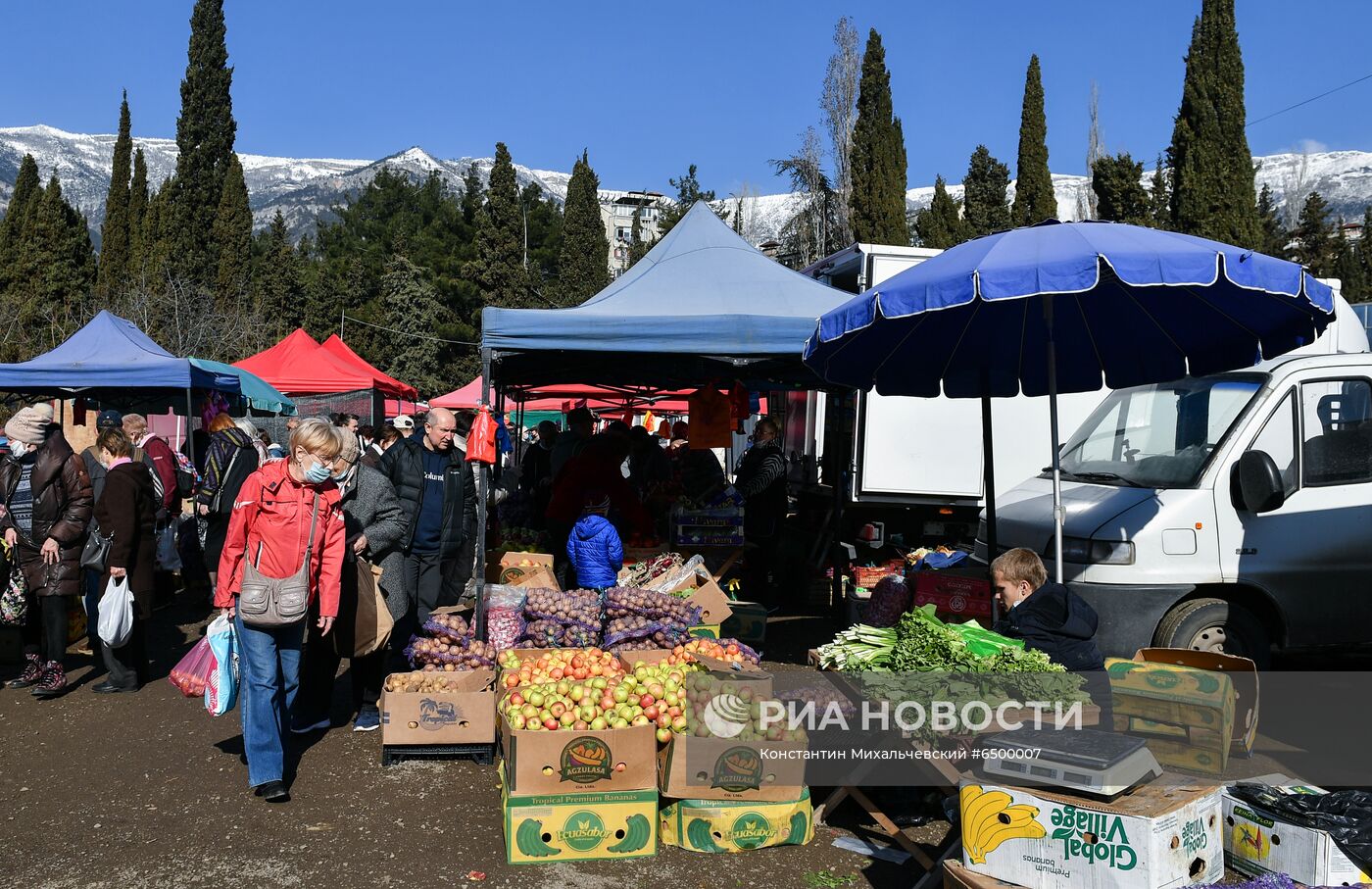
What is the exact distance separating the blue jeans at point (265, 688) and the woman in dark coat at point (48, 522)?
9.34 ft

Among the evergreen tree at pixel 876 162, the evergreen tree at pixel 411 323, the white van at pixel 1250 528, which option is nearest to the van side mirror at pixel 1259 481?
the white van at pixel 1250 528

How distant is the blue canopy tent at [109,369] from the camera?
11344 mm

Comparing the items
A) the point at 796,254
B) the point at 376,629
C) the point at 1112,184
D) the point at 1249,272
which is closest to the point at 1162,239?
the point at 1249,272

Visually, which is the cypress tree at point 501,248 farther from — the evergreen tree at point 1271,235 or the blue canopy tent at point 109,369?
the blue canopy tent at point 109,369

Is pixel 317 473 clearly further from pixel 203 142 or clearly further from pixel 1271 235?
pixel 1271 235

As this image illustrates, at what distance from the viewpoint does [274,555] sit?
196 inches

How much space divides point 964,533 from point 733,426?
9.16ft

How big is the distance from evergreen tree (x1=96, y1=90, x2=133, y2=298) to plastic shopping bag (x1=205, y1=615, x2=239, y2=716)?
40.7m

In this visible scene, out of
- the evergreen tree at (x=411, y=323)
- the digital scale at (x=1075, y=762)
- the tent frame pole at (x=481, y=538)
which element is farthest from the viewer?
the evergreen tree at (x=411, y=323)

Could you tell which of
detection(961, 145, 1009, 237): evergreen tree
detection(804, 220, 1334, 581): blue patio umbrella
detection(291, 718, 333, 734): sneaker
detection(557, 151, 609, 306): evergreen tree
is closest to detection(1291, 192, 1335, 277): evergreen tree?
detection(961, 145, 1009, 237): evergreen tree

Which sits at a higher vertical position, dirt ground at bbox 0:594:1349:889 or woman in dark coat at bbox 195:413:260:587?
woman in dark coat at bbox 195:413:260:587

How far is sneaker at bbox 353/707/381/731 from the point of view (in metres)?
6.30

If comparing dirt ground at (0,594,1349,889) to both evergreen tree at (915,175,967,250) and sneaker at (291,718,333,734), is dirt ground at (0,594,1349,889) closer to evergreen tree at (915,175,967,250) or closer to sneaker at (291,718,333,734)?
sneaker at (291,718,333,734)

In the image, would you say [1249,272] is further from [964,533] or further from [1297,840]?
[964,533]
